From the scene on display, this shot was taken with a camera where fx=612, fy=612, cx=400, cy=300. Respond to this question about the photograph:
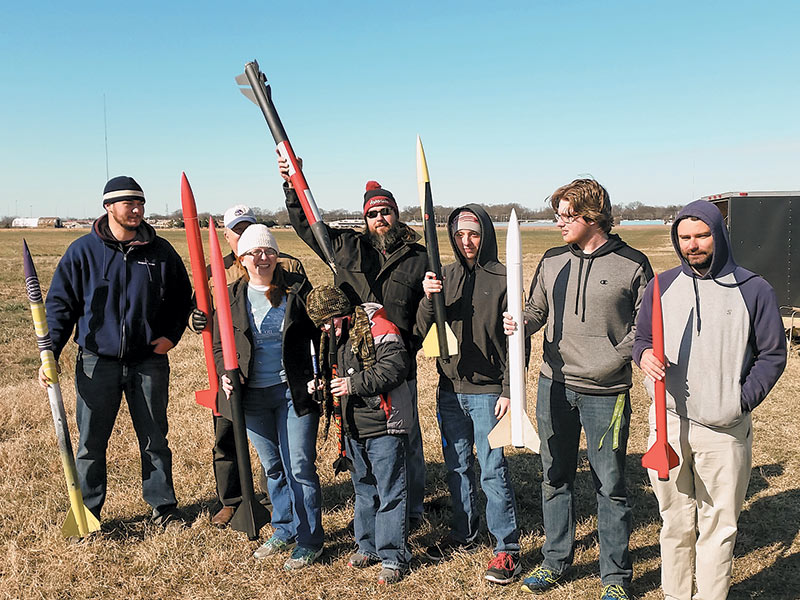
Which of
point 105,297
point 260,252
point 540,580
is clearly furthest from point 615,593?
point 105,297

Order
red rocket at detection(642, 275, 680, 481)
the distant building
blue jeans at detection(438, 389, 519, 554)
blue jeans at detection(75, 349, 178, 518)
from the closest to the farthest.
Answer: red rocket at detection(642, 275, 680, 481) < blue jeans at detection(438, 389, 519, 554) < blue jeans at detection(75, 349, 178, 518) < the distant building

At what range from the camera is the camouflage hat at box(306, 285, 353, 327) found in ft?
13.4

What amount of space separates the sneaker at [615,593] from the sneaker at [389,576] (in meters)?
1.35

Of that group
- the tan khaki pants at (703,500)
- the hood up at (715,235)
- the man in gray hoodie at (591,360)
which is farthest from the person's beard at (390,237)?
the tan khaki pants at (703,500)

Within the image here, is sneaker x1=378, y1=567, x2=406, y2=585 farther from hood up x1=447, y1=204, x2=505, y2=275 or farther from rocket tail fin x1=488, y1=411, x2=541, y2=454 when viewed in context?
hood up x1=447, y1=204, x2=505, y2=275

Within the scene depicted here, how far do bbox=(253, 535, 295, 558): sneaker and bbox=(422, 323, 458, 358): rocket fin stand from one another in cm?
188

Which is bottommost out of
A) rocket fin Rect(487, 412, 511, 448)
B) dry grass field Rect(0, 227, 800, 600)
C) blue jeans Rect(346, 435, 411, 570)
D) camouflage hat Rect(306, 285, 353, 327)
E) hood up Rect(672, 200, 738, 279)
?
dry grass field Rect(0, 227, 800, 600)

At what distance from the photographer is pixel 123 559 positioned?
459 cm

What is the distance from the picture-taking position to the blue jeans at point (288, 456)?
436 centimetres

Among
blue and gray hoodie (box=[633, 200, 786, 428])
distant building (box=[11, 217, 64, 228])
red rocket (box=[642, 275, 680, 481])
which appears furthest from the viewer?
distant building (box=[11, 217, 64, 228])

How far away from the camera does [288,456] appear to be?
14.4 ft

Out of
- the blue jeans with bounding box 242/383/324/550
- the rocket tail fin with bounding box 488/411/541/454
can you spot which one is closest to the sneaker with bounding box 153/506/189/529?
the blue jeans with bounding box 242/383/324/550

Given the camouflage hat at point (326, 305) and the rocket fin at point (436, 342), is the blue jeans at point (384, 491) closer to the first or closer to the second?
the rocket fin at point (436, 342)

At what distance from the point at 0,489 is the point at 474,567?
14.5ft
